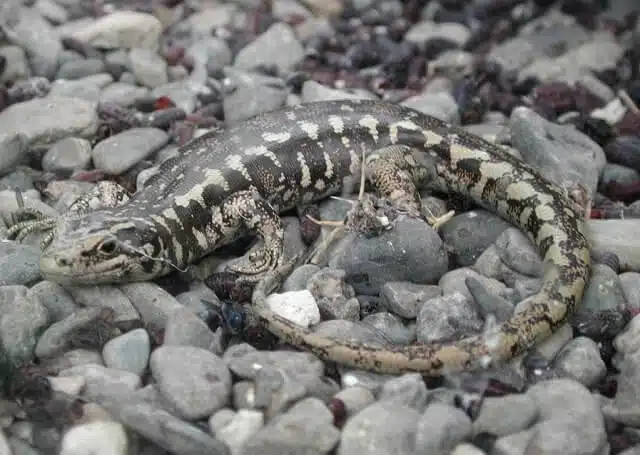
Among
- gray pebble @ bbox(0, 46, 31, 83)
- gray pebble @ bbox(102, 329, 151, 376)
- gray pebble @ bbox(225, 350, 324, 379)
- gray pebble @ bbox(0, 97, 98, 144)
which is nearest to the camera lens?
gray pebble @ bbox(225, 350, 324, 379)

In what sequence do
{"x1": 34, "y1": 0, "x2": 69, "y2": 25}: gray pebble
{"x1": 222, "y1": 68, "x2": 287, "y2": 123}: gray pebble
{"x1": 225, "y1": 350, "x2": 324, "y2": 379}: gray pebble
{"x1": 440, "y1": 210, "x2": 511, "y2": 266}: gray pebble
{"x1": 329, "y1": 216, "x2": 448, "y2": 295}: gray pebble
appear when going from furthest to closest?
{"x1": 34, "y1": 0, "x2": 69, "y2": 25}: gray pebble < {"x1": 222, "y1": 68, "x2": 287, "y2": 123}: gray pebble < {"x1": 440, "y1": 210, "x2": 511, "y2": 266}: gray pebble < {"x1": 329, "y1": 216, "x2": 448, "y2": 295}: gray pebble < {"x1": 225, "y1": 350, "x2": 324, "y2": 379}: gray pebble

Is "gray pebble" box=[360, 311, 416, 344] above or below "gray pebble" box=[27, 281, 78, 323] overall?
below

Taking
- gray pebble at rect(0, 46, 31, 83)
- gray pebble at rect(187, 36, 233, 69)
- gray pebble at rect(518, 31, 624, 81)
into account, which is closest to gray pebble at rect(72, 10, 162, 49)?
gray pebble at rect(187, 36, 233, 69)

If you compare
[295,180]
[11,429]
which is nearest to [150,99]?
[295,180]

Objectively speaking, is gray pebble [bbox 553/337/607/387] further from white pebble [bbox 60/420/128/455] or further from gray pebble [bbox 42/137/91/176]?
gray pebble [bbox 42/137/91/176]

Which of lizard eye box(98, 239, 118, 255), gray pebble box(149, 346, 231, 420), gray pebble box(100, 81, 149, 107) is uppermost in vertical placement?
lizard eye box(98, 239, 118, 255)

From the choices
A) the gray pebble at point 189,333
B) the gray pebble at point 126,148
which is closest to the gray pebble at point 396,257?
the gray pebble at point 189,333

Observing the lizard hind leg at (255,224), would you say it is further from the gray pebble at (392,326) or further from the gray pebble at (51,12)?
the gray pebble at (51,12)

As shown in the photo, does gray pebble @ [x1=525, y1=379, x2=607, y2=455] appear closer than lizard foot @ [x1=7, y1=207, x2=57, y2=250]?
A: Yes
